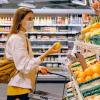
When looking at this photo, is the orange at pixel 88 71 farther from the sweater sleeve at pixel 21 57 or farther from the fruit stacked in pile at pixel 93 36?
the sweater sleeve at pixel 21 57

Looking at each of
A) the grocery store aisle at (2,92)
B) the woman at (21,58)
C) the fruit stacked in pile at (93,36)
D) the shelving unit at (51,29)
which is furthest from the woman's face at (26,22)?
the shelving unit at (51,29)

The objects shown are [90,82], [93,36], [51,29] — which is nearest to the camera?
[90,82]

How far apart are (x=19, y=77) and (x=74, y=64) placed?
678 mm

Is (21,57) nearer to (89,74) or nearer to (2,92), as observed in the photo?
(89,74)

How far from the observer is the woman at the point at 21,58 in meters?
3.32

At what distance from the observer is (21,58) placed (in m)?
3.31

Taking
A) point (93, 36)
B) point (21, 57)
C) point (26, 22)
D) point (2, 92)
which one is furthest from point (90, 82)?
point (2, 92)

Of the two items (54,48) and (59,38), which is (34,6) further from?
(54,48)

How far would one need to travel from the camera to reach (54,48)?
3.12 m

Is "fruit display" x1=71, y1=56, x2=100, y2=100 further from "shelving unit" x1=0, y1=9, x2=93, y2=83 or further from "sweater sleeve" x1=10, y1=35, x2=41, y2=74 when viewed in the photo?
"shelving unit" x1=0, y1=9, x2=93, y2=83

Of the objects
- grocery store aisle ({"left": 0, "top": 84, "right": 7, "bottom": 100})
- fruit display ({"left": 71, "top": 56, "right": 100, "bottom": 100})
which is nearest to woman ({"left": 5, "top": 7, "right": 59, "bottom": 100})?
fruit display ({"left": 71, "top": 56, "right": 100, "bottom": 100})

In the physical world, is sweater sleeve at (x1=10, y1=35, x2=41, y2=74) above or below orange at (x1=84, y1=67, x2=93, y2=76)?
below

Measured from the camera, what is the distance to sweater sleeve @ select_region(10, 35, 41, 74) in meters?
3.31

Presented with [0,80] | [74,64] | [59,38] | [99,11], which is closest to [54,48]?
[74,64]
